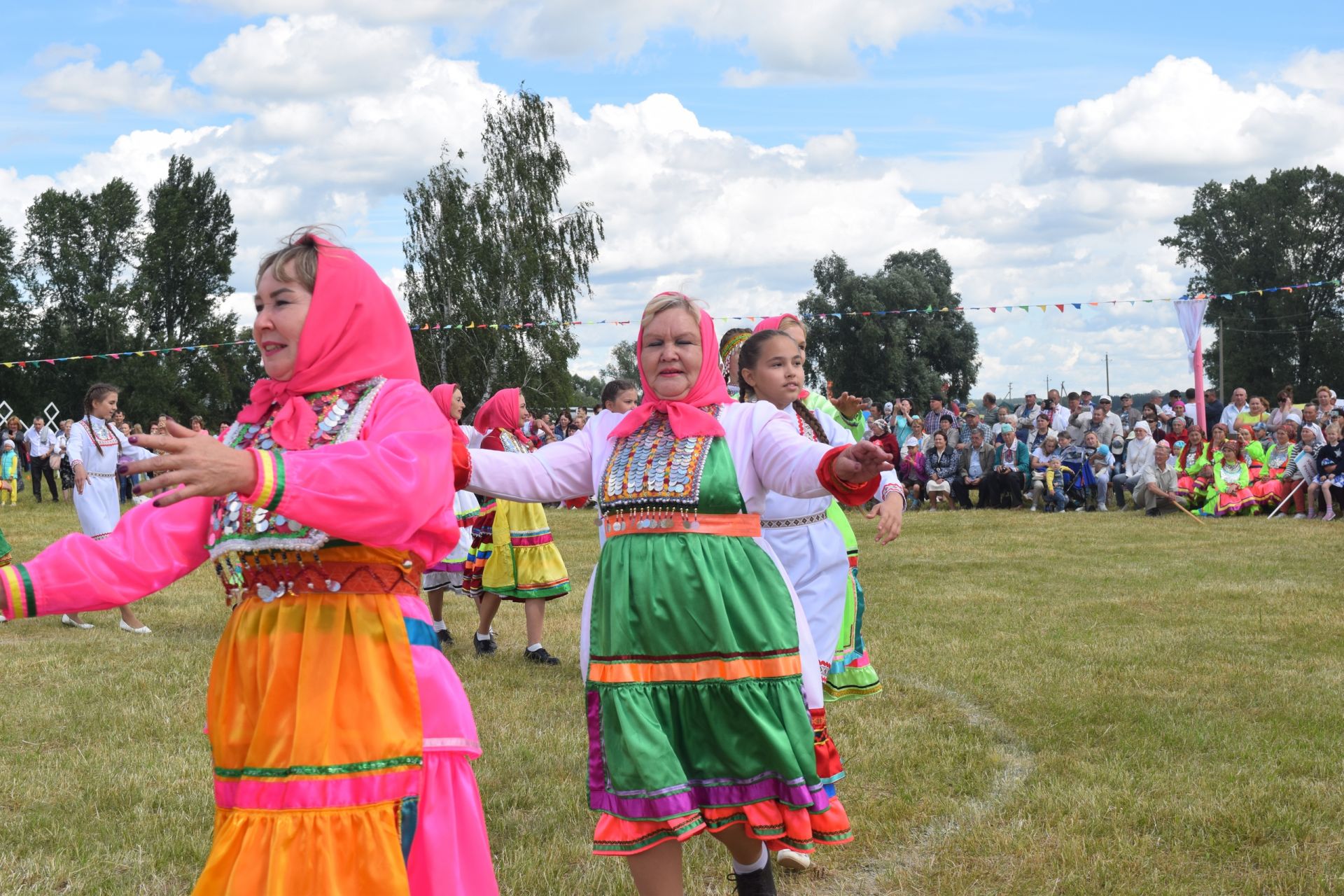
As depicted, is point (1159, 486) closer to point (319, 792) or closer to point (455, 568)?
point (455, 568)

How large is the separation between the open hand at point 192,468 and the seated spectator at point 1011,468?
60.3 ft

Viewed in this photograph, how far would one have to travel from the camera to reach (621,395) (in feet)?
28.3

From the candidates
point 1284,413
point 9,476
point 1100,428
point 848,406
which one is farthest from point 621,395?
point 9,476

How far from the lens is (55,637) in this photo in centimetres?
998

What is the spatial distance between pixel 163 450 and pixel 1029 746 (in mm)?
4910

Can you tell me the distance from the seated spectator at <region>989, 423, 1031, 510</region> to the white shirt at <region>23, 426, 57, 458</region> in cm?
1995

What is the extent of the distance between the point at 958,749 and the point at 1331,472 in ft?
41.5

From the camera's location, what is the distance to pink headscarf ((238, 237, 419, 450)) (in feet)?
9.04

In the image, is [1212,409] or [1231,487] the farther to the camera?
Answer: [1212,409]

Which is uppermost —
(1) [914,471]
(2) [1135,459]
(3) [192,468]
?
(3) [192,468]

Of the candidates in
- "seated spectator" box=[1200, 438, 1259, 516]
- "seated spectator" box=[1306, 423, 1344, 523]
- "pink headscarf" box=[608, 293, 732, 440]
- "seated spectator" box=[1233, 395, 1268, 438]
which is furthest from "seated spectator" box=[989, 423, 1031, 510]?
"pink headscarf" box=[608, 293, 732, 440]

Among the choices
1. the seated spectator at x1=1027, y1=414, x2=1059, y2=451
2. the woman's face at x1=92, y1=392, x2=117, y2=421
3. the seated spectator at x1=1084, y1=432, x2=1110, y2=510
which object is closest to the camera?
the woman's face at x1=92, y1=392, x2=117, y2=421

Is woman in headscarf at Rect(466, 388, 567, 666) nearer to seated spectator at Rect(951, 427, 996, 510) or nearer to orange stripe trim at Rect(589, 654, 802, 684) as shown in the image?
orange stripe trim at Rect(589, 654, 802, 684)

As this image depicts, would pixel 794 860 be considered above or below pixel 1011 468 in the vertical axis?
below
